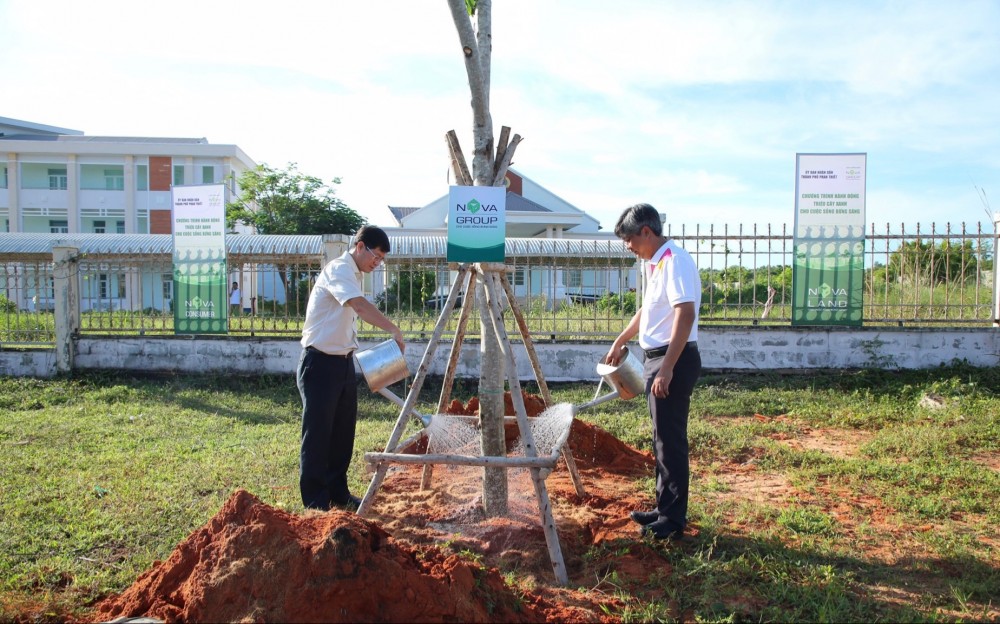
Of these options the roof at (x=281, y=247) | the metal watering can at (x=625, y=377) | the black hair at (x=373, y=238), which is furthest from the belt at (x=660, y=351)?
the roof at (x=281, y=247)

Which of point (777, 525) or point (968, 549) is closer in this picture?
point (968, 549)

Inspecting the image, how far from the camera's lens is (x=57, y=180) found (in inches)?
1262

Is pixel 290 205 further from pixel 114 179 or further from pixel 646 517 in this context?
pixel 646 517

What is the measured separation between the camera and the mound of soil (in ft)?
8.10

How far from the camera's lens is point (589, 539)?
3.74m

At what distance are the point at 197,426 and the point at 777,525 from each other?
5.28 m

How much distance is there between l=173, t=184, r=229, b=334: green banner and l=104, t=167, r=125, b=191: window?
26949mm

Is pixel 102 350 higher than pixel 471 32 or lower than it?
lower

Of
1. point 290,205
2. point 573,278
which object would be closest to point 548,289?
point 573,278

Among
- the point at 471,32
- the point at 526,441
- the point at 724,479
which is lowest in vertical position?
the point at 724,479

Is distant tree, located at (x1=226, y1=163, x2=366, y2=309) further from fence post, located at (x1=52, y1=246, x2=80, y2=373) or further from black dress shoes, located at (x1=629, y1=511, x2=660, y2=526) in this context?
black dress shoes, located at (x1=629, y1=511, x2=660, y2=526)

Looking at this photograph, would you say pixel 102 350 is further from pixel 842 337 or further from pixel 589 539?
pixel 842 337

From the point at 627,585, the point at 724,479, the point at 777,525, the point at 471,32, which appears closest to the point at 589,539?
the point at 627,585

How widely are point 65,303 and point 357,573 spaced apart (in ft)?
28.4
